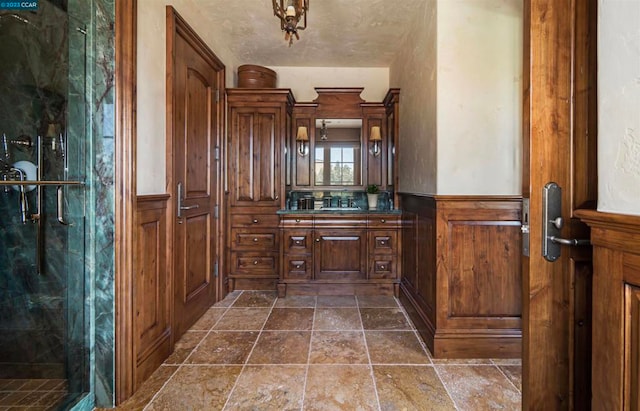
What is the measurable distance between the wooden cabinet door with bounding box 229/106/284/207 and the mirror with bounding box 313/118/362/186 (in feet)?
1.90

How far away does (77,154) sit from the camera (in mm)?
1551

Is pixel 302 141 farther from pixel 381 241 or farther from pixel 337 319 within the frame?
pixel 337 319

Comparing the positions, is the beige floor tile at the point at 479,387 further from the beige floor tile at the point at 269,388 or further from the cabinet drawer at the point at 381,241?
the cabinet drawer at the point at 381,241

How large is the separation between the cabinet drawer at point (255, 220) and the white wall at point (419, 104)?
1.43 m

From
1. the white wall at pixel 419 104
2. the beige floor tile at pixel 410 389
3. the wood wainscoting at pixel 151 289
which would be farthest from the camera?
the white wall at pixel 419 104

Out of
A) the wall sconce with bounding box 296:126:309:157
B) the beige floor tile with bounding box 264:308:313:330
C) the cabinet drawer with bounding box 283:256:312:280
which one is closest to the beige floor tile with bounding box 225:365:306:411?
the beige floor tile with bounding box 264:308:313:330

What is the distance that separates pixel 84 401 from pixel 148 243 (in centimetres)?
82

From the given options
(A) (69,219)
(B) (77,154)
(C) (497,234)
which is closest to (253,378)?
(A) (69,219)

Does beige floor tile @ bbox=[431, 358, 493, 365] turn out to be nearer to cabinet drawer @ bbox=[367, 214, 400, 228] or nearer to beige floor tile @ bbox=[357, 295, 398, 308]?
beige floor tile @ bbox=[357, 295, 398, 308]

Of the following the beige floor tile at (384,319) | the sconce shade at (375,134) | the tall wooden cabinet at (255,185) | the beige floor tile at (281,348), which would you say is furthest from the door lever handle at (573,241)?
the sconce shade at (375,134)

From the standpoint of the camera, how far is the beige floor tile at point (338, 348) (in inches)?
75.4

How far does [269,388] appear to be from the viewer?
1649 mm

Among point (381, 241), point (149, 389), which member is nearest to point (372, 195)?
point (381, 241)

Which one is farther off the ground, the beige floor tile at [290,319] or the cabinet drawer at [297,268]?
the cabinet drawer at [297,268]
